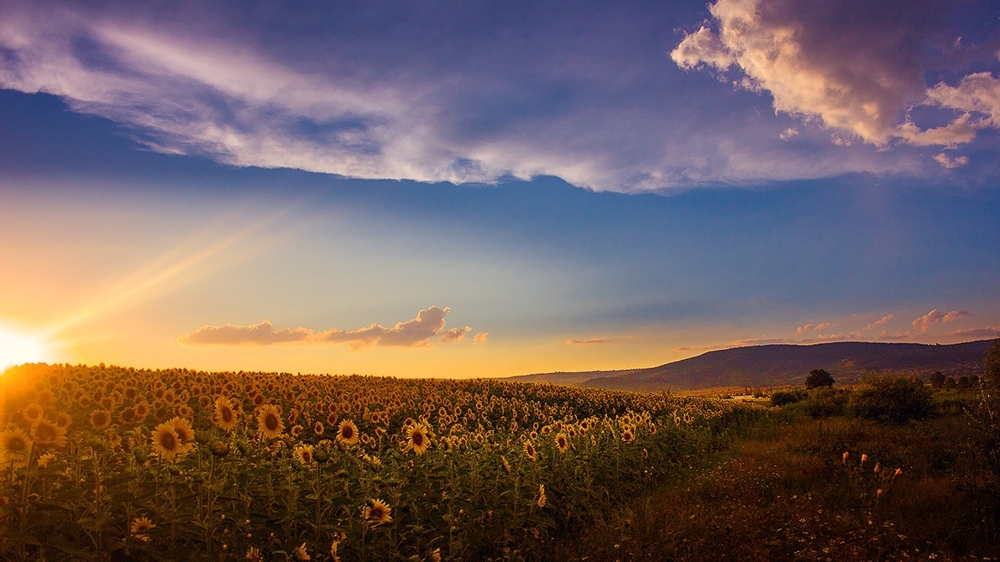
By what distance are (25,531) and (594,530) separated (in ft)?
24.4

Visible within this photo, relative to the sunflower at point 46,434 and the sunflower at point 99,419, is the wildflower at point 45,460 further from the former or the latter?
the sunflower at point 99,419

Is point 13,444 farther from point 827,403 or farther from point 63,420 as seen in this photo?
A: point 827,403

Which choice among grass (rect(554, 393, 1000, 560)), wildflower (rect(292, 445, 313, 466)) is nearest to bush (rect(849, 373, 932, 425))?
grass (rect(554, 393, 1000, 560))

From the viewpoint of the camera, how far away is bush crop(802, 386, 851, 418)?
28250mm

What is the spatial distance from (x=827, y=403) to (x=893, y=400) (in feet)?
12.3

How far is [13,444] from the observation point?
5684mm

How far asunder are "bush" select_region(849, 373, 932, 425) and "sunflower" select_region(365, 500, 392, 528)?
25.2 meters

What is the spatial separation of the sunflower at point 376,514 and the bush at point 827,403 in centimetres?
2784

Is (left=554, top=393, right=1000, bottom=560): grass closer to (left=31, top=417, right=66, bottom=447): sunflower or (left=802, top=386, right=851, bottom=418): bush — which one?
(left=31, top=417, right=66, bottom=447): sunflower

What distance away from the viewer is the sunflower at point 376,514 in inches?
233

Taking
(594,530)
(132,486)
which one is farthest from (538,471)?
(132,486)

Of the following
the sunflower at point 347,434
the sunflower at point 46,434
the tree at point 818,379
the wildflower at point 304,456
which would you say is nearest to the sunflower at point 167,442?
the sunflower at point 46,434

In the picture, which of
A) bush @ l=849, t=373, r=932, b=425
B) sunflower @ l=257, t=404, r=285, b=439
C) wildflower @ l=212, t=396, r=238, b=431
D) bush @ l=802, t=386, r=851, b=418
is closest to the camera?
wildflower @ l=212, t=396, r=238, b=431

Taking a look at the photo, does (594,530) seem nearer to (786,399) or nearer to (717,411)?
(717,411)
